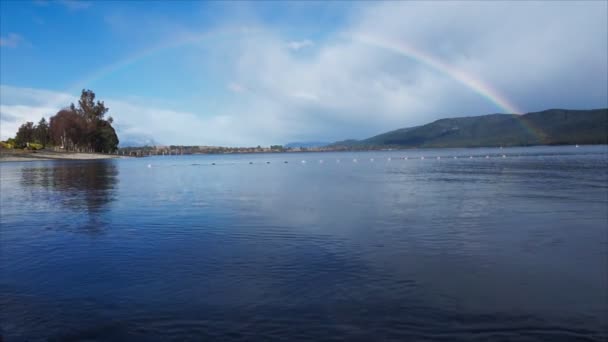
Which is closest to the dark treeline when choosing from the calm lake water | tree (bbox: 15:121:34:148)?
tree (bbox: 15:121:34:148)

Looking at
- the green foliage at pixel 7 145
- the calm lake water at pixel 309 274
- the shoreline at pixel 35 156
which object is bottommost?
the calm lake water at pixel 309 274

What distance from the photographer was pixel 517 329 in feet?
26.2

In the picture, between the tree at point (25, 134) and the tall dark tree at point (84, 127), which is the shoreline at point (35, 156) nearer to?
the tall dark tree at point (84, 127)

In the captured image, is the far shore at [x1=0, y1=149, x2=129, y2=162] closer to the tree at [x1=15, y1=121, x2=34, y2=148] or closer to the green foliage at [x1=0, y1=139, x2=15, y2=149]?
the green foliage at [x1=0, y1=139, x2=15, y2=149]

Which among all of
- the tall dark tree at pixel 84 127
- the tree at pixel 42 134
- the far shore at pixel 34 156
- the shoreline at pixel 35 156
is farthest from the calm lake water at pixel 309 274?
the tree at pixel 42 134

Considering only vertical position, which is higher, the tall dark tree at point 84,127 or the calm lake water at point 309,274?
the tall dark tree at point 84,127

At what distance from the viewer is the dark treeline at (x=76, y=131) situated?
149500 millimetres

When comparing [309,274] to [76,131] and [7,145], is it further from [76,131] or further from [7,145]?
A: [7,145]

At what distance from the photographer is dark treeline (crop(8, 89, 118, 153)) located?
150m

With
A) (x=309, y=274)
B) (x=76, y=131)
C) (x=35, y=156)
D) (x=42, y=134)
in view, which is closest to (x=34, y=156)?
(x=35, y=156)

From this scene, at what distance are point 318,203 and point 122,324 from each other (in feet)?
60.3

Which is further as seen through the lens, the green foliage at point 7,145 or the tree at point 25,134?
the tree at point 25,134

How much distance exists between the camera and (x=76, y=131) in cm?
14888

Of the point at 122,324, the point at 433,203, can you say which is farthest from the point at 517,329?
the point at 433,203
